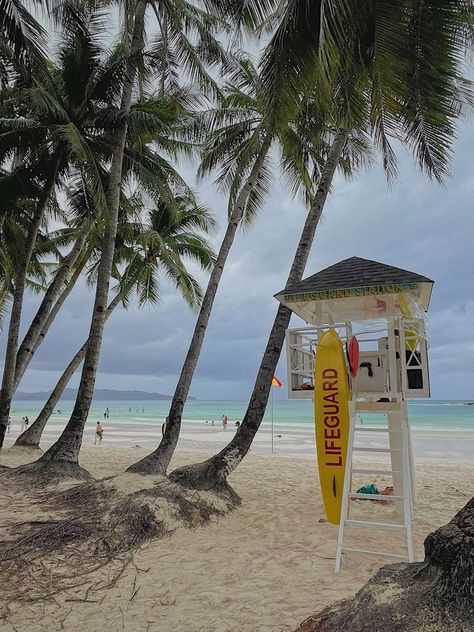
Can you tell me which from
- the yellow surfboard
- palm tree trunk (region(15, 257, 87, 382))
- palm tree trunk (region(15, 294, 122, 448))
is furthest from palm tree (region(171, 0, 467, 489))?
palm tree trunk (region(15, 257, 87, 382))

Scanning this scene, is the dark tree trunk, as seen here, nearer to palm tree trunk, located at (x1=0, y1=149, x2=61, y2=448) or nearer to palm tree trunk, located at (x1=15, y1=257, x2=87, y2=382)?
palm tree trunk, located at (x1=0, y1=149, x2=61, y2=448)

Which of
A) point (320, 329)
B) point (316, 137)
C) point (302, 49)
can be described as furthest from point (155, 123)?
point (320, 329)

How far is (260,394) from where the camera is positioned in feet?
27.0

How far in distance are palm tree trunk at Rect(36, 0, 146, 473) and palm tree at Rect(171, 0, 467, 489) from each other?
9.37ft

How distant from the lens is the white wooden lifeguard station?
18.0ft

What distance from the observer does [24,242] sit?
13.8 m

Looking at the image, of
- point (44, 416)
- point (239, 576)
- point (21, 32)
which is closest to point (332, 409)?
point (239, 576)

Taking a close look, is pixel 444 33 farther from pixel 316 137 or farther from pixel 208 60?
pixel 208 60

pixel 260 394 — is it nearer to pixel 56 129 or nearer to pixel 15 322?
pixel 15 322

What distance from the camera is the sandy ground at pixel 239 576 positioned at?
3598 millimetres

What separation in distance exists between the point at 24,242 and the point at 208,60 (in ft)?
25.3

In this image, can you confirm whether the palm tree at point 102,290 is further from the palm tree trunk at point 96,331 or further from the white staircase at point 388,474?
the white staircase at point 388,474

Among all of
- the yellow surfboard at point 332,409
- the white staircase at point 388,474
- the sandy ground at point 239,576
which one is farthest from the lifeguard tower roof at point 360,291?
the sandy ground at point 239,576

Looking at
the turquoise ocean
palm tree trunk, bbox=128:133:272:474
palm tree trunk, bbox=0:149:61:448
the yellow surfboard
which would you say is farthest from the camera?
the turquoise ocean
